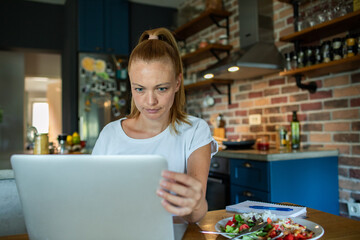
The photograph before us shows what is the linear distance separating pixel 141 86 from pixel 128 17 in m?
3.52

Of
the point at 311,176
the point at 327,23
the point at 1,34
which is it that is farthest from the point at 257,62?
the point at 1,34

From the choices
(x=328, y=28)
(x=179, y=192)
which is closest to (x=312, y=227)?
(x=179, y=192)

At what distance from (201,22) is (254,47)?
1108 mm

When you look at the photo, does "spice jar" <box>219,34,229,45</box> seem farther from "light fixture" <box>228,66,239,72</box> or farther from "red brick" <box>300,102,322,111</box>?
"red brick" <box>300,102,322,111</box>

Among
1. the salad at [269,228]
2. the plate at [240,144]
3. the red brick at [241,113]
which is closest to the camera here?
the salad at [269,228]

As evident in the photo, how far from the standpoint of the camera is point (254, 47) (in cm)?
256

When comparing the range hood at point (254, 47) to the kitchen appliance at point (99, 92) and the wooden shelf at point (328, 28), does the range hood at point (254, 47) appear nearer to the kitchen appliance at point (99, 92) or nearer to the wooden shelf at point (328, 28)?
the wooden shelf at point (328, 28)

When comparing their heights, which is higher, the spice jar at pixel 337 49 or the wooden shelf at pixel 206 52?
the wooden shelf at pixel 206 52

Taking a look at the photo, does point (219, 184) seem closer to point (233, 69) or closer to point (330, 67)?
A: point (233, 69)

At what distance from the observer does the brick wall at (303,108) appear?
6.63ft

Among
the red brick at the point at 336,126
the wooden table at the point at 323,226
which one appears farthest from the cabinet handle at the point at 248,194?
the wooden table at the point at 323,226

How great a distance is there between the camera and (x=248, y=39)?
275 cm

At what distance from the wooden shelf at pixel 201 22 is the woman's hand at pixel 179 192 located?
280 centimetres

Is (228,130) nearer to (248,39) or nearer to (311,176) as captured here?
(248,39)
